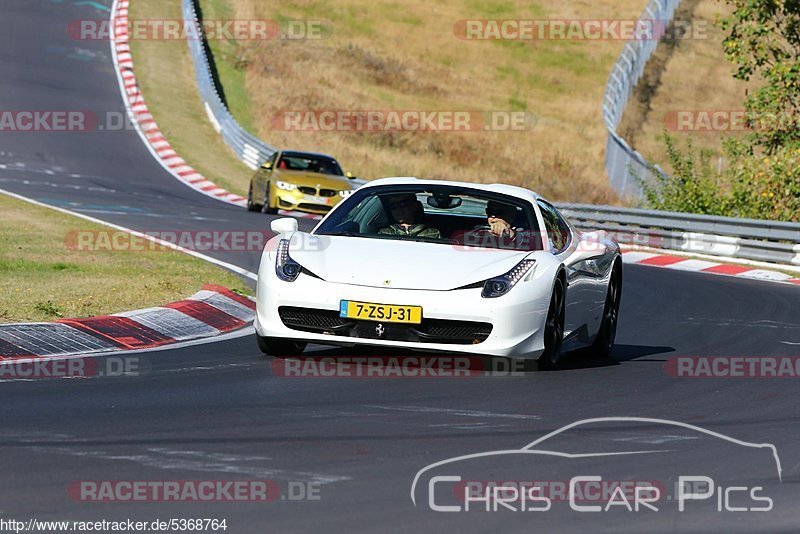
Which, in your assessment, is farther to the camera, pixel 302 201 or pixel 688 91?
pixel 688 91

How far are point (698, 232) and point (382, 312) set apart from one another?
17925 millimetres

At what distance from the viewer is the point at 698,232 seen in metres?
26.7

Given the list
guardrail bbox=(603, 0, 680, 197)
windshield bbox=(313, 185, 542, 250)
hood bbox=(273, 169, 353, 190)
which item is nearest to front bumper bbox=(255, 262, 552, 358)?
windshield bbox=(313, 185, 542, 250)

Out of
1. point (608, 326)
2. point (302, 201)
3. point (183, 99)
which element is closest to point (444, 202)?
point (608, 326)

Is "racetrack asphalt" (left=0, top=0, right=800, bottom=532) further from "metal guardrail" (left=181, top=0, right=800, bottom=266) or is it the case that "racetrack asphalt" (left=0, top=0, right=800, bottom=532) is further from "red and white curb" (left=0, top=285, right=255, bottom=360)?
"metal guardrail" (left=181, top=0, right=800, bottom=266)

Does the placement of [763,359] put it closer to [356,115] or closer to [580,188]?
[580,188]

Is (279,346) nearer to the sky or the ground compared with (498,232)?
nearer to the ground

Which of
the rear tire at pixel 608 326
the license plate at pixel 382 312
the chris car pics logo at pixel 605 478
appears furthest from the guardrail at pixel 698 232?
the chris car pics logo at pixel 605 478

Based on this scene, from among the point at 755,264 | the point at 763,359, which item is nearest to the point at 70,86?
the point at 755,264

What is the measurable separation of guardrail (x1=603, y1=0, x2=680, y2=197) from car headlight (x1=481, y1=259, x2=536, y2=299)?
72.3 feet

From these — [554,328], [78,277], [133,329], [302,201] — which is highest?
[554,328]

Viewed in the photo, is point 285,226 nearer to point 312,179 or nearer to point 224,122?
point 312,179

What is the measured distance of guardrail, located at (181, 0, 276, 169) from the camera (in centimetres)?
3878

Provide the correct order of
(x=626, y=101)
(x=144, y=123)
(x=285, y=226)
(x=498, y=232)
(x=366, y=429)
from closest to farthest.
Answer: (x=366, y=429) < (x=285, y=226) < (x=498, y=232) < (x=144, y=123) < (x=626, y=101)
